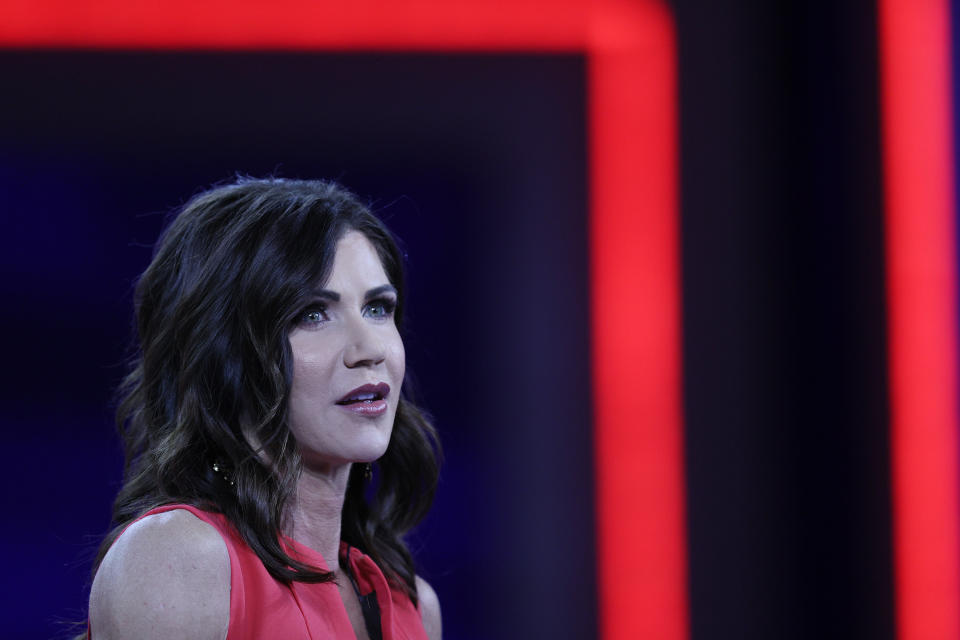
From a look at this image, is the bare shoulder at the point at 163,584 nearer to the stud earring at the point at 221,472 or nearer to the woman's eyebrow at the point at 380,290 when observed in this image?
the stud earring at the point at 221,472

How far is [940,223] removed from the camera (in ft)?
6.08

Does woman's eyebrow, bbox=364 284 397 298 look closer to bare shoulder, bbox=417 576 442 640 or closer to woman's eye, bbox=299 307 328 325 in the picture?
woman's eye, bbox=299 307 328 325

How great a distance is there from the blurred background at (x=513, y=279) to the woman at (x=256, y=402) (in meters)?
0.76

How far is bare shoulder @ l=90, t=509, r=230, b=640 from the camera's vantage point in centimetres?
120

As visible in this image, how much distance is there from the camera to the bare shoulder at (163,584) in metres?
1.20

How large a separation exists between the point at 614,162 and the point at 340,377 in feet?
3.71

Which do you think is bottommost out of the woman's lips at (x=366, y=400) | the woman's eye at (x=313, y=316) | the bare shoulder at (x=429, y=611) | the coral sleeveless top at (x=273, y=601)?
the bare shoulder at (x=429, y=611)

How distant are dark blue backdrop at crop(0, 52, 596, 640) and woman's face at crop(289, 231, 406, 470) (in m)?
0.84

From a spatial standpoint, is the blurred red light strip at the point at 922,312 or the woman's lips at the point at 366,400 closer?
the woman's lips at the point at 366,400

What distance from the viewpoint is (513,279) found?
2.29 meters

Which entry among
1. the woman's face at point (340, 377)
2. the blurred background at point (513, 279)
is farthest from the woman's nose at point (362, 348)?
the blurred background at point (513, 279)

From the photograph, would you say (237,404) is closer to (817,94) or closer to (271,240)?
(271,240)

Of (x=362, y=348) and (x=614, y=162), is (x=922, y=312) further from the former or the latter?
Answer: (x=362, y=348)

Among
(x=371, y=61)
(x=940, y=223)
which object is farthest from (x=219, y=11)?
(x=940, y=223)
